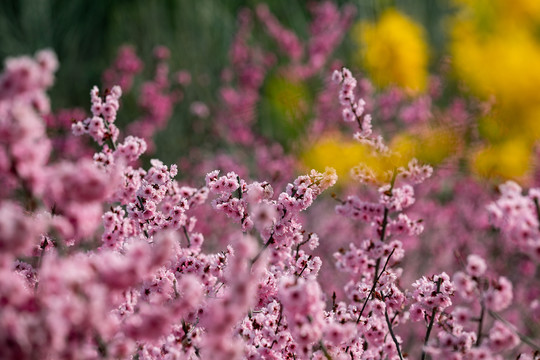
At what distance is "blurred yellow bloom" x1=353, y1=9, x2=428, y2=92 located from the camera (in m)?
9.59

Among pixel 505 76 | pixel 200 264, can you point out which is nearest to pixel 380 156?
pixel 200 264

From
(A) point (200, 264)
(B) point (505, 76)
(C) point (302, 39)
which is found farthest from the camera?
(C) point (302, 39)

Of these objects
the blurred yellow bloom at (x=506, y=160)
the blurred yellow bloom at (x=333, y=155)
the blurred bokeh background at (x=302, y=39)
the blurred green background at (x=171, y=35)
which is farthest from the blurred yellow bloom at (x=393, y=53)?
the blurred yellow bloom at (x=506, y=160)

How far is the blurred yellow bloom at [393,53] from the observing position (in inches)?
377

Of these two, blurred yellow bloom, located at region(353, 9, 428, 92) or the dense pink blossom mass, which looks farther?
blurred yellow bloom, located at region(353, 9, 428, 92)

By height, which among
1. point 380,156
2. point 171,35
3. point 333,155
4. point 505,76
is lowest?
point 380,156

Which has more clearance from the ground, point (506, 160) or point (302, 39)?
point (302, 39)

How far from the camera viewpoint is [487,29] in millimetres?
8094

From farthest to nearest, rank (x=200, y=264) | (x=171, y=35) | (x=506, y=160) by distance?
1. (x=171, y=35)
2. (x=506, y=160)
3. (x=200, y=264)

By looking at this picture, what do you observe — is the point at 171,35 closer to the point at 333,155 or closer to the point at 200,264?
the point at 333,155

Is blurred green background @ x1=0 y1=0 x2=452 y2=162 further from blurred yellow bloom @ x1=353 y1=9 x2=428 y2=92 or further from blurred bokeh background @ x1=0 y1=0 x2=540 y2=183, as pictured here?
blurred yellow bloom @ x1=353 y1=9 x2=428 y2=92

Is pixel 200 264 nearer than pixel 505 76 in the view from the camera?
Yes

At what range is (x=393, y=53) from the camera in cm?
1006

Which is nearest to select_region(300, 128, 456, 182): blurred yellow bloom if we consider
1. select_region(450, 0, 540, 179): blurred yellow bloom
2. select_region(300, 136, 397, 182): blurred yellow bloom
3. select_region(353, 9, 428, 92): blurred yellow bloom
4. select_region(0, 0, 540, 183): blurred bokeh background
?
select_region(300, 136, 397, 182): blurred yellow bloom
